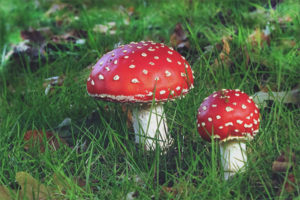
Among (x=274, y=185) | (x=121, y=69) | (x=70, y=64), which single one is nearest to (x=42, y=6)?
(x=70, y=64)

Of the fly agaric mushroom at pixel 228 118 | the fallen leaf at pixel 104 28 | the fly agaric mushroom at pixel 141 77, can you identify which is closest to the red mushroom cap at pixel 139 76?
the fly agaric mushroom at pixel 141 77

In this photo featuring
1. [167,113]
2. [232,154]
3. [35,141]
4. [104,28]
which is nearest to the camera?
[232,154]

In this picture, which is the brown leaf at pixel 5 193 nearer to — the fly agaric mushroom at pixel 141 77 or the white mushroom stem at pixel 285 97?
the fly agaric mushroom at pixel 141 77

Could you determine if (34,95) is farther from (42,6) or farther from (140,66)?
(42,6)

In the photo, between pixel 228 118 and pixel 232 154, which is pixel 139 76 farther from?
pixel 232 154

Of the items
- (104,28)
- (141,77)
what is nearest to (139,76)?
(141,77)

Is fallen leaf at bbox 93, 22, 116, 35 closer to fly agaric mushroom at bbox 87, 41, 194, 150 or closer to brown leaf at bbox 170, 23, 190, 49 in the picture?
brown leaf at bbox 170, 23, 190, 49

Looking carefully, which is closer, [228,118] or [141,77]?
[228,118]
